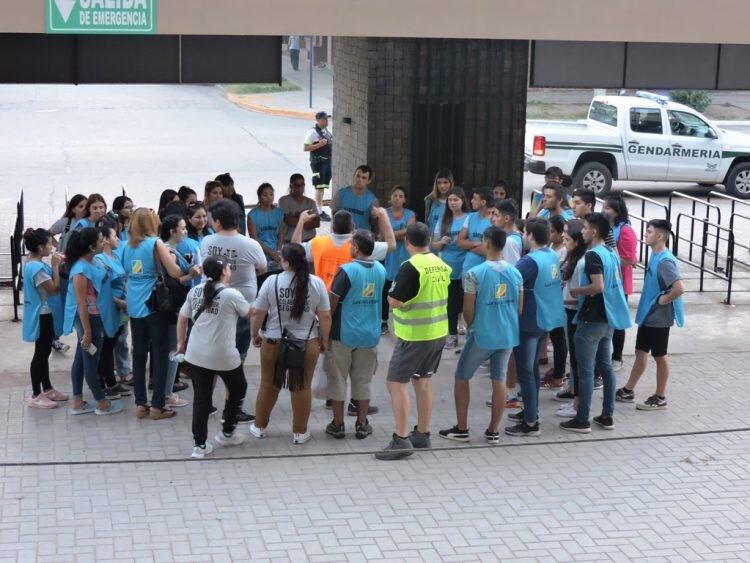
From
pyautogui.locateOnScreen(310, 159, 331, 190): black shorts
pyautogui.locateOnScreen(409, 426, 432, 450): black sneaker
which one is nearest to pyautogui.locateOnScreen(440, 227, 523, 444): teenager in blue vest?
pyautogui.locateOnScreen(409, 426, 432, 450): black sneaker

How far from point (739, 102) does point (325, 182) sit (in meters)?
21.9

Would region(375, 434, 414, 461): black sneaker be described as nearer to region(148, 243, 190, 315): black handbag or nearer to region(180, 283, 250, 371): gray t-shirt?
region(180, 283, 250, 371): gray t-shirt

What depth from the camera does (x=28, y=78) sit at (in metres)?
11.3

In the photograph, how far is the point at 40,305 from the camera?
955 centimetres

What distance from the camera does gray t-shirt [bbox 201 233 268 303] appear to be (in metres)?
9.46

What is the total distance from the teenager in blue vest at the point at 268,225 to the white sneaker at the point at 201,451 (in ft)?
10.1

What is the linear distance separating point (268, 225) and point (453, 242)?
1.75 metres

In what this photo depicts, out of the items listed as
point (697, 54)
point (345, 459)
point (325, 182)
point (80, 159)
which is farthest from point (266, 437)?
point (80, 159)

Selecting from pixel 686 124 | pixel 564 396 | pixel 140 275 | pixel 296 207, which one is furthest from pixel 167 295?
pixel 686 124

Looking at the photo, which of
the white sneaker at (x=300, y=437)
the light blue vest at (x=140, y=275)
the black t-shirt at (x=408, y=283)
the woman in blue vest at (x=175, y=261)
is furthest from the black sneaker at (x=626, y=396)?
the light blue vest at (x=140, y=275)

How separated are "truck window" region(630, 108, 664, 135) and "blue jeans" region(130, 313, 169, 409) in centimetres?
1417

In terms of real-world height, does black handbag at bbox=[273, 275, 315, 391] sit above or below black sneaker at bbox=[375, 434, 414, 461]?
above

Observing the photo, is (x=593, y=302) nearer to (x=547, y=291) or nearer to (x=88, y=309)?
(x=547, y=291)

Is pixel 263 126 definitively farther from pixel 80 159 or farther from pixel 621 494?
pixel 621 494
